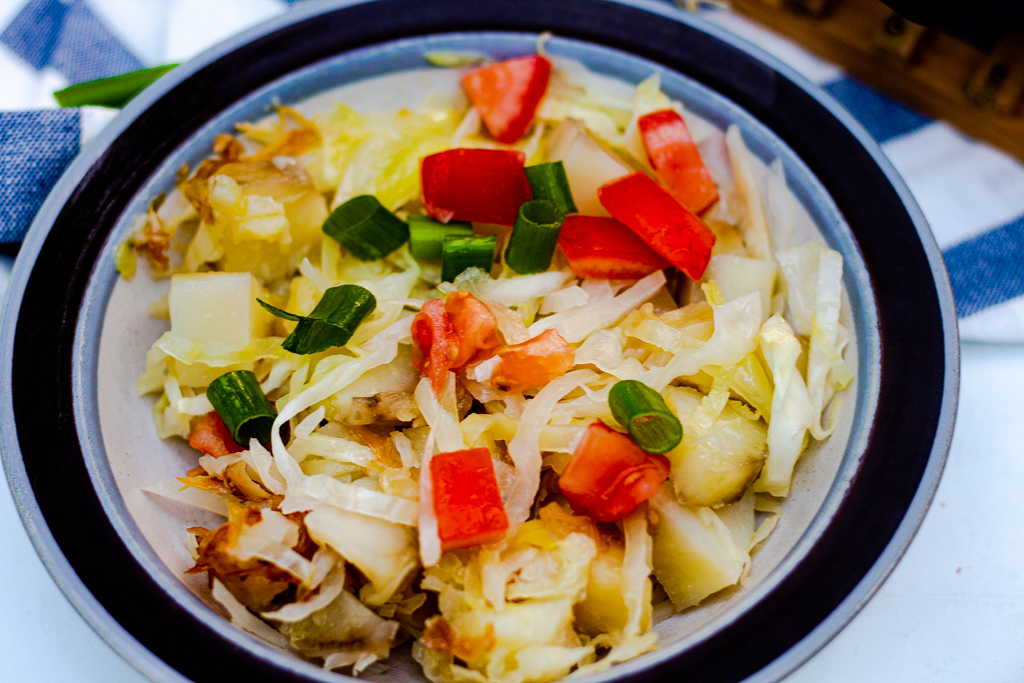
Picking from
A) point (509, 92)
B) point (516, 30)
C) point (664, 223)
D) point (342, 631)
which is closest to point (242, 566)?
point (342, 631)

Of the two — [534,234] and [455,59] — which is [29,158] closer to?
[455,59]

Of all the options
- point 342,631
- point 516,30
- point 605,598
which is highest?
point 516,30

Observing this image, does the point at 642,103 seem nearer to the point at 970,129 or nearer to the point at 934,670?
the point at 970,129

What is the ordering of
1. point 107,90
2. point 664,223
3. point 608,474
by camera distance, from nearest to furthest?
point 608,474
point 664,223
point 107,90

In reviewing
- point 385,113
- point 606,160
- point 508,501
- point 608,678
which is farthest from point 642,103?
point 608,678

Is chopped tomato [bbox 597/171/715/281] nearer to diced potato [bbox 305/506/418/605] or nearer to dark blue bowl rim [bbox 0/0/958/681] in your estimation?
dark blue bowl rim [bbox 0/0/958/681]

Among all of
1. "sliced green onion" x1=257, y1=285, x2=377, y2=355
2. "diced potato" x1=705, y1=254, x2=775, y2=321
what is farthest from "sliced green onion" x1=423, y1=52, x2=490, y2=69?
"diced potato" x1=705, y1=254, x2=775, y2=321
